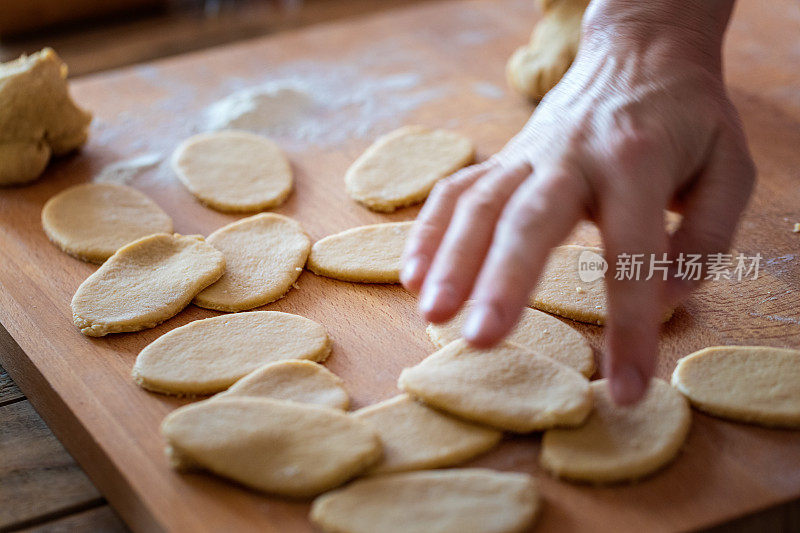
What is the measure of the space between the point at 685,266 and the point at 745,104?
87cm

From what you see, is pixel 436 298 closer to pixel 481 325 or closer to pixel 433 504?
pixel 481 325

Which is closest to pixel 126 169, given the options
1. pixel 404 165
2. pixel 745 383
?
pixel 404 165

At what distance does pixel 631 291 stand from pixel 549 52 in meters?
0.98

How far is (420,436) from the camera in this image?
0.99m

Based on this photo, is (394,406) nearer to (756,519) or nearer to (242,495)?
(242,495)

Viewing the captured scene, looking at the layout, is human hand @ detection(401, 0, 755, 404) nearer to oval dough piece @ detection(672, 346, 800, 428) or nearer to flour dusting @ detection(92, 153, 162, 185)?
oval dough piece @ detection(672, 346, 800, 428)

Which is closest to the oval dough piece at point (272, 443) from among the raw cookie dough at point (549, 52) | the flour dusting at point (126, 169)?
the flour dusting at point (126, 169)

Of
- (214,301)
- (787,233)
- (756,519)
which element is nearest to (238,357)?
(214,301)

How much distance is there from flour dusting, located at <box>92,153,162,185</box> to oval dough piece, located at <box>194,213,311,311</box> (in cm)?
30

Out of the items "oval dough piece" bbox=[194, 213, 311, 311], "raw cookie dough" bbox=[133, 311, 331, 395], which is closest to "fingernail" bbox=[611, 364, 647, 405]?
"raw cookie dough" bbox=[133, 311, 331, 395]

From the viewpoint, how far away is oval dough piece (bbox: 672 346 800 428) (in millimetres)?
1015

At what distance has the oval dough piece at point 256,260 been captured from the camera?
1.26 metres

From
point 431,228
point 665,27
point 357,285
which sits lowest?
point 357,285

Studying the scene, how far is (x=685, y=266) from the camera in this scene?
3.41ft
